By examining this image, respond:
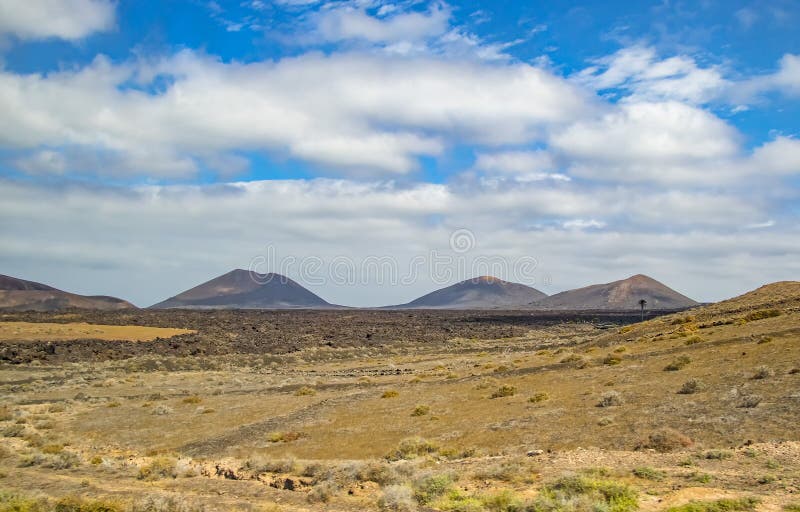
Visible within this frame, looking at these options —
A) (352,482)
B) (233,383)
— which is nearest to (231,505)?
(352,482)

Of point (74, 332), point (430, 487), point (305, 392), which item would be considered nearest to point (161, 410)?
point (305, 392)

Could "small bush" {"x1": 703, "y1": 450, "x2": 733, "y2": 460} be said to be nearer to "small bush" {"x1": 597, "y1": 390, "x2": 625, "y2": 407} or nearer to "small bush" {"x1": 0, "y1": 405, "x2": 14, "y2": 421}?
"small bush" {"x1": 597, "y1": 390, "x2": 625, "y2": 407}

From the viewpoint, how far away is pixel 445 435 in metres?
20.1

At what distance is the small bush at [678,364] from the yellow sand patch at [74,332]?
2673 inches

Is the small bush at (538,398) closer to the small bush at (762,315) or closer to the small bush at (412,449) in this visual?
the small bush at (412,449)

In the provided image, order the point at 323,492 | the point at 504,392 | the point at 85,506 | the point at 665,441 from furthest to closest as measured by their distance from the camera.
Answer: the point at 504,392 < the point at 665,441 < the point at 323,492 < the point at 85,506

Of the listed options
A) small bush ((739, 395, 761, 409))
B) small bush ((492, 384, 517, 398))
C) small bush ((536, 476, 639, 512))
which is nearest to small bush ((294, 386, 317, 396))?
small bush ((492, 384, 517, 398))

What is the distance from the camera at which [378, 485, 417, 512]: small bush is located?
1169 cm

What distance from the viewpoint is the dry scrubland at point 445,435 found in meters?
12.1

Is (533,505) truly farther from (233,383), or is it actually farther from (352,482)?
(233,383)

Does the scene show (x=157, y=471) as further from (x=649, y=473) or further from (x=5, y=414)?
(x=5, y=414)

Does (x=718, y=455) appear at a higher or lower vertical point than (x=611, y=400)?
lower

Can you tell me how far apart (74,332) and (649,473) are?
81.0 meters

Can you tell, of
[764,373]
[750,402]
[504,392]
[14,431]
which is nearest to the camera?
[750,402]
